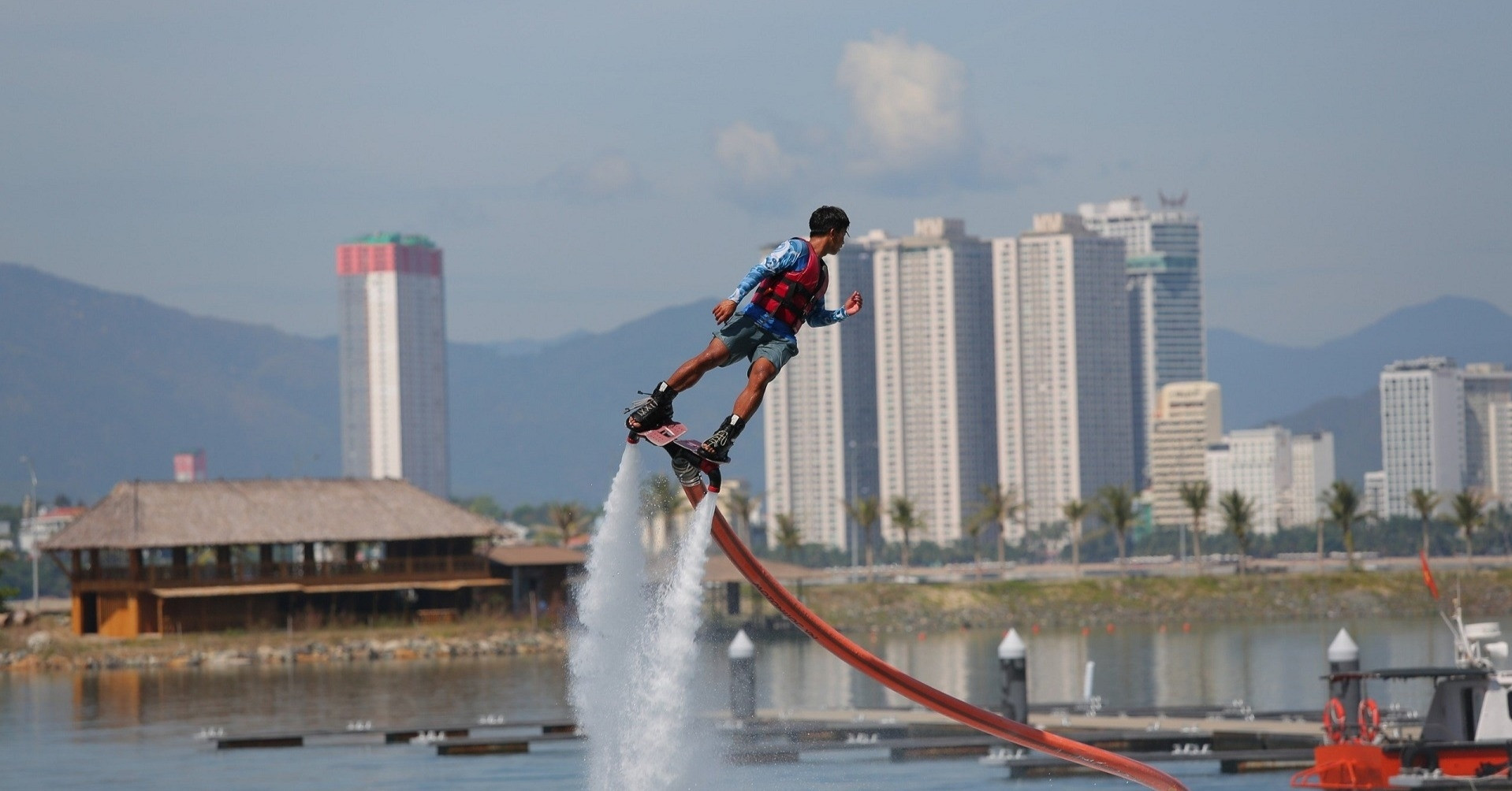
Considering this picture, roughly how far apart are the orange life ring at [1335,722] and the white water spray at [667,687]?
2109 centimetres

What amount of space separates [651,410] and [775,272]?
1273 mm

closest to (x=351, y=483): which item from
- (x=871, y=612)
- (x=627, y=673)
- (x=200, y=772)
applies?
(x=871, y=612)

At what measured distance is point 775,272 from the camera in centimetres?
1495

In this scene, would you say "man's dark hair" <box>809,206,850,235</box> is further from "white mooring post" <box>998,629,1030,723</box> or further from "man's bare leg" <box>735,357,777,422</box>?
"white mooring post" <box>998,629,1030,723</box>

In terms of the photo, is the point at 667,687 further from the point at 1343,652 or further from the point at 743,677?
the point at 743,677

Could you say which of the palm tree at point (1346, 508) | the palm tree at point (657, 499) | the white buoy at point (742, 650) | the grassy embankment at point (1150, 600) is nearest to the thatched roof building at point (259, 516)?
the grassy embankment at point (1150, 600)

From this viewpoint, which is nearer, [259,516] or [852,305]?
[852,305]

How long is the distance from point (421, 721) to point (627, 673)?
40.6 m

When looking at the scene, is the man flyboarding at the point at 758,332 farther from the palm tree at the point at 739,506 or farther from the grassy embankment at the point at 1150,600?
the palm tree at the point at 739,506

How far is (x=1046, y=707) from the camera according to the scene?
49969mm

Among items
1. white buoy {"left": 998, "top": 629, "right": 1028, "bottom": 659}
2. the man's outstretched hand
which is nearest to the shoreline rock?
white buoy {"left": 998, "top": 629, "right": 1028, "bottom": 659}

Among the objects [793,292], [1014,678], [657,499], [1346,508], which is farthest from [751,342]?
[1346,508]

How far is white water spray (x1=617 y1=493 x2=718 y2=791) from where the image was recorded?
16000mm

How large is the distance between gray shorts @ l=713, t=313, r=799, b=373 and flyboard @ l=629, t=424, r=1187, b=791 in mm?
658
